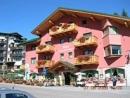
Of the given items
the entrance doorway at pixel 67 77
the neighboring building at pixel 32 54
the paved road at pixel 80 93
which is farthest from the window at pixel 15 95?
the neighboring building at pixel 32 54

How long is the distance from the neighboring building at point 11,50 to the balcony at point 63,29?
105ft

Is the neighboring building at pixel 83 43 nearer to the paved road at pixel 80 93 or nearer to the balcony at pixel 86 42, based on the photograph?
the balcony at pixel 86 42

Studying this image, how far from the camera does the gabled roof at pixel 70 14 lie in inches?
1531

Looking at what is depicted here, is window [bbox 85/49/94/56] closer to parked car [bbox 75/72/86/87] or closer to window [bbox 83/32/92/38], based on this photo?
window [bbox 83/32/92/38]

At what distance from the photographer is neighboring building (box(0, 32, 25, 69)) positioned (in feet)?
267

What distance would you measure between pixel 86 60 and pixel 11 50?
49055mm

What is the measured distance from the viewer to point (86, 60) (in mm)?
41500

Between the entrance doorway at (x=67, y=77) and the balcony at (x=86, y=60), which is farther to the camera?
the entrance doorway at (x=67, y=77)

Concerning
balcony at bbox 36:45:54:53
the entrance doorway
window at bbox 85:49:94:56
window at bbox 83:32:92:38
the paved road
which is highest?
window at bbox 83:32:92:38

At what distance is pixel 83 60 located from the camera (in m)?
42.0

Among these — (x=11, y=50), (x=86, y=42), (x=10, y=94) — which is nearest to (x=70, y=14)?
(x=86, y=42)

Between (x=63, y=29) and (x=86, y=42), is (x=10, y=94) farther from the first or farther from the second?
(x=63, y=29)

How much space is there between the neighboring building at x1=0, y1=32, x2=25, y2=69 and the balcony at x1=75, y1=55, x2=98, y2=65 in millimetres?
37610

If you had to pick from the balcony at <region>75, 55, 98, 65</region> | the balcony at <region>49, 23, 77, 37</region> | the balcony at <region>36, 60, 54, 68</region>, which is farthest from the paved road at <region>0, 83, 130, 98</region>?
the balcony at <region>36, 60, 54, 68</region>
